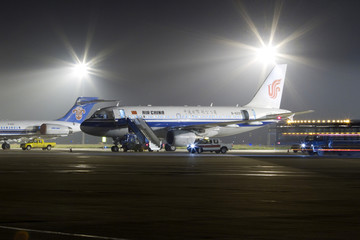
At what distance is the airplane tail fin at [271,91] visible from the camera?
82.4 metres

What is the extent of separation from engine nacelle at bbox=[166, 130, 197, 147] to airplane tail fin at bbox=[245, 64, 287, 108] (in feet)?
48.5

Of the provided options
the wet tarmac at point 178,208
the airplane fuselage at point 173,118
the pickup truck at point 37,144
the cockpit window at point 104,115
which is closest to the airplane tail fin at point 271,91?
the airplane fuselage at point 173,118

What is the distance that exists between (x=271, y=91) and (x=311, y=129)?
17311mm

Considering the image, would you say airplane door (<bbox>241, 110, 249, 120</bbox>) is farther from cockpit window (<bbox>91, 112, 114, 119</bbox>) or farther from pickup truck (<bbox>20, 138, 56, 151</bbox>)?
pickup truck (<bbox>20, 138, 56, 151</bbox>)

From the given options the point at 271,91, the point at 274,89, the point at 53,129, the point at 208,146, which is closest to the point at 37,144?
the point at 53,129

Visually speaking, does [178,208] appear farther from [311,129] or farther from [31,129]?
[31,129]

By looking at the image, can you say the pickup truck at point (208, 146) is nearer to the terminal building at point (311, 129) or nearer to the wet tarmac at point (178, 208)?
Result: the terminal building at point (311, 129)

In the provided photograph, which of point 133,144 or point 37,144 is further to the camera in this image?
point 37,144

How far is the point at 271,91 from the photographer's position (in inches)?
3287

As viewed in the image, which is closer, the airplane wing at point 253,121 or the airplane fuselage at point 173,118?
the airplane fuselage at point 173,118

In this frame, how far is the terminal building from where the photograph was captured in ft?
202

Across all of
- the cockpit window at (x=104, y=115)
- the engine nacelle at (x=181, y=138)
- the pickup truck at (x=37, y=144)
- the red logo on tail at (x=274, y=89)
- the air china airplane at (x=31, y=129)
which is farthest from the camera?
the air china airplane at (x=31, y=129)

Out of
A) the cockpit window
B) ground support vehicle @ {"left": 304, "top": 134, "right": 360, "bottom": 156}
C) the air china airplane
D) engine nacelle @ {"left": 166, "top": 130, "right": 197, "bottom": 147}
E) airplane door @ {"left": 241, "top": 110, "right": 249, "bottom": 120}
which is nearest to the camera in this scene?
ground support vehicle @ {"left": 304, "top": 134, "right": 360, "bottom": 156}

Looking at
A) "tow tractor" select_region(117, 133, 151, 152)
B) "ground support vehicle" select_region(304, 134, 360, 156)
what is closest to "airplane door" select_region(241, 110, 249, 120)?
"tow tractor" select_region(117, 133, 151, 152)
